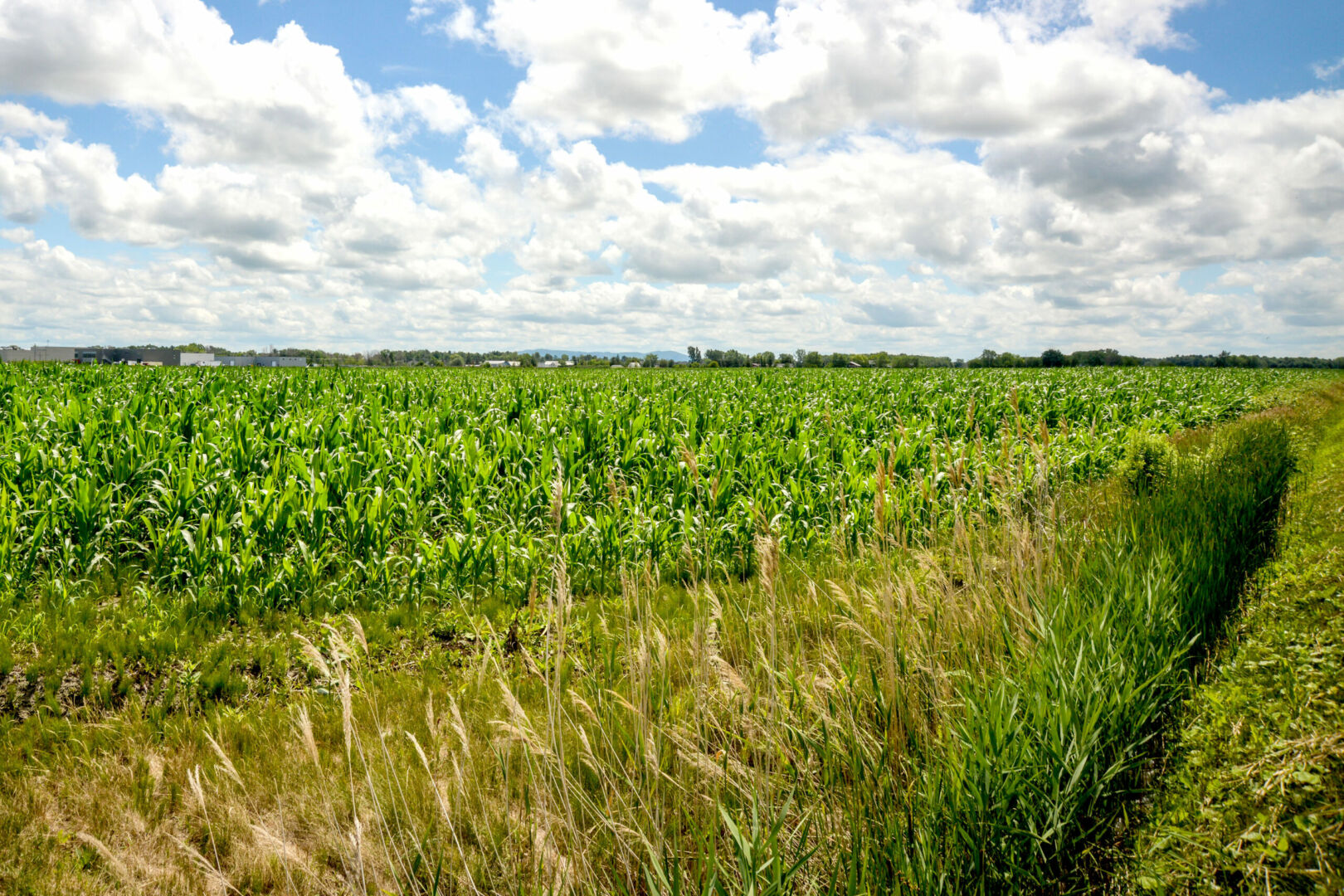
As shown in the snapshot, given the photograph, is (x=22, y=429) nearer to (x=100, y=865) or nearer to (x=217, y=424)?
(x=217, y=424)

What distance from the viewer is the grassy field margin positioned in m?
2.43

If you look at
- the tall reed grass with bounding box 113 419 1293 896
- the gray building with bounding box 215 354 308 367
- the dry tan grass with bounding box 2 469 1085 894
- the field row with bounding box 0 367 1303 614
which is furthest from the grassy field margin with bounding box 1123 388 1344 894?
the gray building with bounding box 215 354 308 367

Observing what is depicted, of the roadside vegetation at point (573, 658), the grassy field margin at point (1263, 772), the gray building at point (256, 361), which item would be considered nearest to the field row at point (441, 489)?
the roadside vegetation at point (573, 658)

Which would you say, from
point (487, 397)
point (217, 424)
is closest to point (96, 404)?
point (217, 424)

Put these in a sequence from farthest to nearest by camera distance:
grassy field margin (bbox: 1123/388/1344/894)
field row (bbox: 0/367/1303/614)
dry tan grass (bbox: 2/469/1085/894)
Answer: field row (bbox: 0/367/1303/614) → dry tan grass (bbox: 2/469/1085/894) → grassy field margin (bbox: 1123/388/1344/894)

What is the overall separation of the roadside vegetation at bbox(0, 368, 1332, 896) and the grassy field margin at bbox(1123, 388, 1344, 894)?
0.23 metres

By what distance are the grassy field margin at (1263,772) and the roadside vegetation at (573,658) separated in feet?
0.74

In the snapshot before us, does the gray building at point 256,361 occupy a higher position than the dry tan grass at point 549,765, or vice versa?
the gray building at point 256,361

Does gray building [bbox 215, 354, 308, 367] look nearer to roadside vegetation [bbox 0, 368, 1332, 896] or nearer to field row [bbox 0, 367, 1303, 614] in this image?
field row [bbox 0, 367, 1303, 614]

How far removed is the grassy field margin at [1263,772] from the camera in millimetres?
2426

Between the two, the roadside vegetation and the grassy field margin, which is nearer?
the grassy field margin

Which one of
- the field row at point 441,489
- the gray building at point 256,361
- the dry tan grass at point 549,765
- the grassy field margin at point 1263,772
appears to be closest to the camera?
the grassy field margin at point 1263,772

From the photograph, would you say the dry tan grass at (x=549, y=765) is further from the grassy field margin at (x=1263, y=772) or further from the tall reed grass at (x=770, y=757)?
the grassy field margin at (x=1263, y=772)

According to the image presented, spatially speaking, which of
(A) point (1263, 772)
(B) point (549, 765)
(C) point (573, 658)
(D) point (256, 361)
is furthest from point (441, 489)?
(D) point (256, 361)
